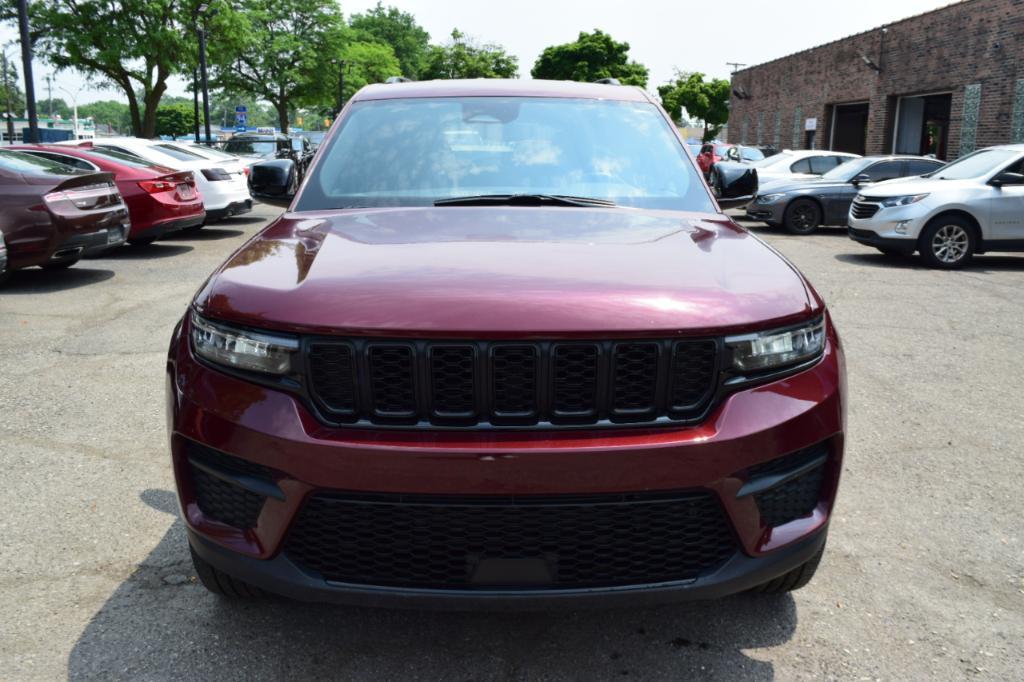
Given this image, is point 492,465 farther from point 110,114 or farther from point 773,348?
point 110,114

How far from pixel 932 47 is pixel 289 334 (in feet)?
99.9

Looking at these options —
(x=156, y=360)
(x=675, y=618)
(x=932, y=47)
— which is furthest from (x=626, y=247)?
(x=932, y=47)

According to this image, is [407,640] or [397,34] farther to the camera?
[397,34]

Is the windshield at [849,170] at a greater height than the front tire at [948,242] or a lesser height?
greater

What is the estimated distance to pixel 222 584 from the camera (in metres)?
2.78

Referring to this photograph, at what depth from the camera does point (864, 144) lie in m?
35.5

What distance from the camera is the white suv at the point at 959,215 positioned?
39.1ft

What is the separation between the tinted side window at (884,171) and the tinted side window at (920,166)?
182 mm

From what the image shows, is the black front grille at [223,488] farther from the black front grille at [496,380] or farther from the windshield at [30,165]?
the windshield at [30,165]

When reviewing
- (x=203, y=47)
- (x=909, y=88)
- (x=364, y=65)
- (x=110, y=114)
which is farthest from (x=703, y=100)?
(x=110, y=114)

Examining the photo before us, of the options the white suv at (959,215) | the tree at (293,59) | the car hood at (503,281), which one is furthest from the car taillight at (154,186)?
the tree at (293,59)

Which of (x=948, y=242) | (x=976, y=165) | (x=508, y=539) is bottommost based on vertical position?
(x=948, y=242)

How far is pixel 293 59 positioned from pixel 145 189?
147 ft

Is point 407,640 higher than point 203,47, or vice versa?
point 203,47
